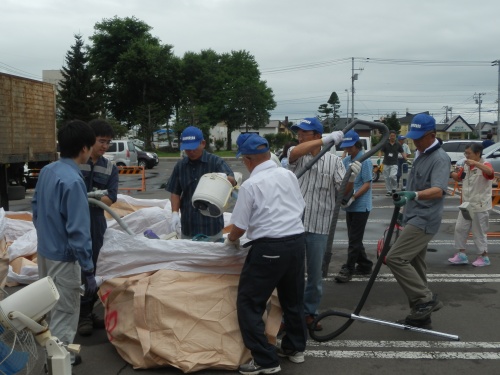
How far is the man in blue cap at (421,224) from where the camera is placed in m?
4.64

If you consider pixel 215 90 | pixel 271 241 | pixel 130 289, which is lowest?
pixel 130 289

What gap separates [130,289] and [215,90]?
55874mm

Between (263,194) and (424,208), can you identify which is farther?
(424,208)

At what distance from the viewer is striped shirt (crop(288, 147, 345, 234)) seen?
4598mm

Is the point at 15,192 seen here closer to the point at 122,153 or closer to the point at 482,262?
the point at 482,262

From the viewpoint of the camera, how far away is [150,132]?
48125 mm

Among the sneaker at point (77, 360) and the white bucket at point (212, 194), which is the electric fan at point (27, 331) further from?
the white bucket at point (212, 194)

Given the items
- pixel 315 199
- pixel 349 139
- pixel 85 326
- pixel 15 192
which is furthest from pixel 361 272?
pixel 15 192

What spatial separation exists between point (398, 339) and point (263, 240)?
1753mm

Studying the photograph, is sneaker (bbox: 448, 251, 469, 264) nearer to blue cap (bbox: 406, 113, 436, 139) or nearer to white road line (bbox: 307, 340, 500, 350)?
white road line (bbox: 307, 340, 500, 350)

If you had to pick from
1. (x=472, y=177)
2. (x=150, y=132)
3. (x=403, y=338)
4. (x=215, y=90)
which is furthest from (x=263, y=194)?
(x=215, y=90)

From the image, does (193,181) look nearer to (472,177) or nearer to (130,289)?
(130,289)

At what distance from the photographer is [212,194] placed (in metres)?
4.08

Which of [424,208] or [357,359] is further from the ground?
[424,208]
